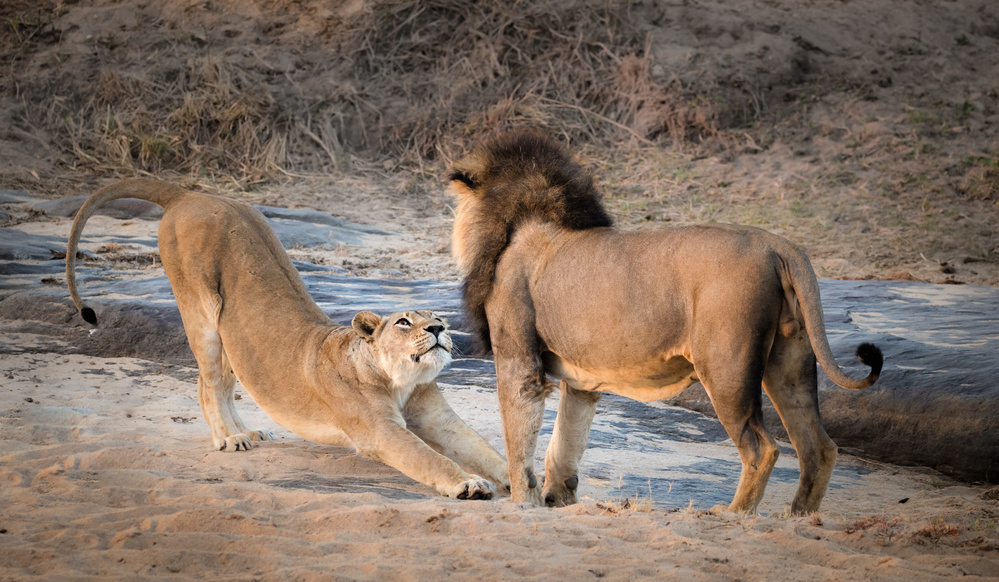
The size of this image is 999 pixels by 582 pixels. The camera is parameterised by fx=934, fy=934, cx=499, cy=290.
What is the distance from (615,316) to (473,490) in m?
1.03

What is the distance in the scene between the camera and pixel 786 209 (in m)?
11.2

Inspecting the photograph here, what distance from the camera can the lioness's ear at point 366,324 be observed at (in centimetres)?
472

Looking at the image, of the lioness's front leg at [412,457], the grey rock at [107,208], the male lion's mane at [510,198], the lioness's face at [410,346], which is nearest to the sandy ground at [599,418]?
the lioness's front leg at [412,457]

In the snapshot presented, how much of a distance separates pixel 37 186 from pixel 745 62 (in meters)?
9.83

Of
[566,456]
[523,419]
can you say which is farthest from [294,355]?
[566,456]

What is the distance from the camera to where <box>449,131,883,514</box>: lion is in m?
3.69

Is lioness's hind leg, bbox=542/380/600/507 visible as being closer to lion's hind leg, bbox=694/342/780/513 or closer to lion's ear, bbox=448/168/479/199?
lion's hind leg, bbox=694/342/780/513

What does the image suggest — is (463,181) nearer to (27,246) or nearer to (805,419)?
(805,419)

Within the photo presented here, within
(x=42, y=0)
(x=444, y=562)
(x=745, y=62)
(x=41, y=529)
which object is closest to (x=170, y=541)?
(x=41, y=529)

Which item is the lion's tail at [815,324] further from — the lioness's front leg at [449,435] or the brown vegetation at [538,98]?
the brown vegetation at [538,98]

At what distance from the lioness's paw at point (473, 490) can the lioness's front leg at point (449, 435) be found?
0.42m

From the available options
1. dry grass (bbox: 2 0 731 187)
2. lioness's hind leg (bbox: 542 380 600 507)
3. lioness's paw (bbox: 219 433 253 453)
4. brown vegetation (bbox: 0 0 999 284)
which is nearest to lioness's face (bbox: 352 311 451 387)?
lioness's hind leg (bbox: 542 380 600 507)

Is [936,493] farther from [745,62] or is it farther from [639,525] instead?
[745,62]

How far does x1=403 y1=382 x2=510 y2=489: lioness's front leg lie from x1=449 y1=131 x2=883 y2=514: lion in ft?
1.07
